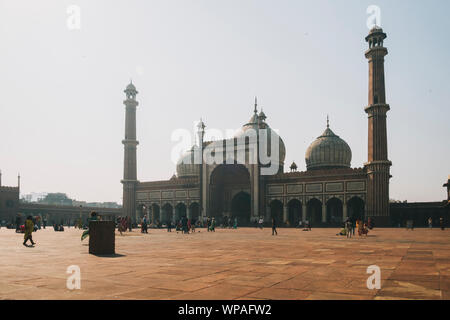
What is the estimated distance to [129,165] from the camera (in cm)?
5494

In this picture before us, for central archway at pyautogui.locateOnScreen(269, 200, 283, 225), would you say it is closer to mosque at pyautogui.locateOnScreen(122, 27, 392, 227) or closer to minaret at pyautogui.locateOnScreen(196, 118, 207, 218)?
mosque at pyautogui.locateOnScreen(122, 27, 392, 227)

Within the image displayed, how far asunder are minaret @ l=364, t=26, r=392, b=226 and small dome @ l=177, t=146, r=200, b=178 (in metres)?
25.6

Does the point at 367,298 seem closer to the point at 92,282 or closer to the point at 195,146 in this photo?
the point at 92,282

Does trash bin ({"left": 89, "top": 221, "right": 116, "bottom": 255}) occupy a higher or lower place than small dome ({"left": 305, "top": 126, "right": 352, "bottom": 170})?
lower

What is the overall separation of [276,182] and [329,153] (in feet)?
27.6

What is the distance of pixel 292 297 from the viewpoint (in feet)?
16.2

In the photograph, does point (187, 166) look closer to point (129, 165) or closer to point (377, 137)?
point (129, 165)

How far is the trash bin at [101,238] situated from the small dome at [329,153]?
135ft

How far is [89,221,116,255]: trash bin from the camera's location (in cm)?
1066

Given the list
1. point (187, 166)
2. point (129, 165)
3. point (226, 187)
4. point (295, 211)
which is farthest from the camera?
point (187, 166)

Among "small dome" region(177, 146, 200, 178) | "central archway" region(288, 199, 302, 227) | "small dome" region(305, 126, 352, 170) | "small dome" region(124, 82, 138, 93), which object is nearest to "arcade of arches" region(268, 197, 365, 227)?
Answer: "central archway" region(288, 199, 302, 227)

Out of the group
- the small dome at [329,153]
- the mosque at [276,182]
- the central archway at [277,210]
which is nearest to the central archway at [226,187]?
the mosque at [276,182]

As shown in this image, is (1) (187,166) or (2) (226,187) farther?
(1) (187,166)

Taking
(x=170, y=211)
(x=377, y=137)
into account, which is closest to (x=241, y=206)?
(x=170, y=211)
